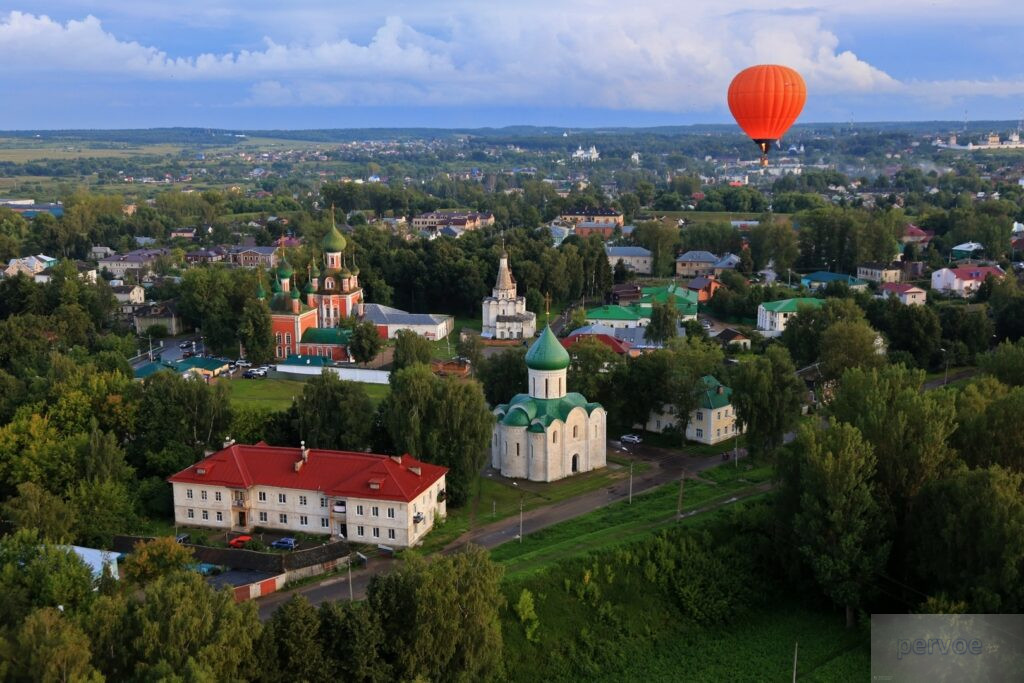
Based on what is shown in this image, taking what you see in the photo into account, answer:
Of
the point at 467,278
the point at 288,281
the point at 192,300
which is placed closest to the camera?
the point at 288,281

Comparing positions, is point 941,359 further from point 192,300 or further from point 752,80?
point 192,300

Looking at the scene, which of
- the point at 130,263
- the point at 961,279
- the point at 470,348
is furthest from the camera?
the point at 130,263

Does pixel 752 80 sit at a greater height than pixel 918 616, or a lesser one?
greater

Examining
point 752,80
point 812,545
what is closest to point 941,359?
point 752,80

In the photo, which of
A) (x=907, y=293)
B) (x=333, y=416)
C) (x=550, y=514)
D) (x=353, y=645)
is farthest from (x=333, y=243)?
(x=353, y=645)

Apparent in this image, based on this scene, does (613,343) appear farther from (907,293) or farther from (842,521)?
(842,521)

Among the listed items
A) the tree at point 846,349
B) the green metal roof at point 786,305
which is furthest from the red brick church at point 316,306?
the green metal roof at point 786,305
